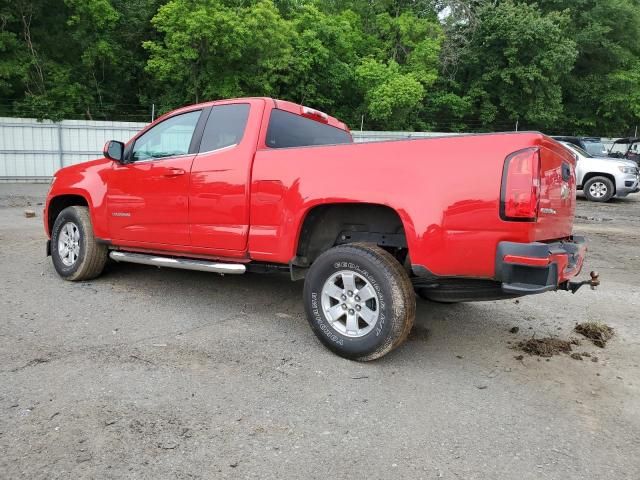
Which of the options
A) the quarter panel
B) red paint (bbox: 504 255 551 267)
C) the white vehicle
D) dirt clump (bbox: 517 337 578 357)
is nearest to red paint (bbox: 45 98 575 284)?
the quarter panel

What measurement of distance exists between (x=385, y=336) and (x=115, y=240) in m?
3.16

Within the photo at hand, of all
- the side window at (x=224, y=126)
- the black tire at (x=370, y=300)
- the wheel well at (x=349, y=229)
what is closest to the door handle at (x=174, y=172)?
the side window at (x=224, y=126)

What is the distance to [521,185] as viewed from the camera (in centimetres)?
292

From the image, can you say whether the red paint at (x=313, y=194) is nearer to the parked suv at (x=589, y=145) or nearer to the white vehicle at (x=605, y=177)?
the white vehicle at (x=605, y=177)

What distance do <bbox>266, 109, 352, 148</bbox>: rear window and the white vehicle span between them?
462 inches

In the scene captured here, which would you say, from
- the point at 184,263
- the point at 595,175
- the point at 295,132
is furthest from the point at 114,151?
the point at 595,175

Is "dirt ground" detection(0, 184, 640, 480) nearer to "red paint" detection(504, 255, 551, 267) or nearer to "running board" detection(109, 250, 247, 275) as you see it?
"running board" detection(109, 250, 247, 275)

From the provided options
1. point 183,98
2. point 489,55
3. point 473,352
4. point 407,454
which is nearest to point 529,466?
point 407,454

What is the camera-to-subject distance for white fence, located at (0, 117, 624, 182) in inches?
675

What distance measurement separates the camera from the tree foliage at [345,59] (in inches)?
805

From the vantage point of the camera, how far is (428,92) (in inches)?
1192

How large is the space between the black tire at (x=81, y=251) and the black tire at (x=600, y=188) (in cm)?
1406

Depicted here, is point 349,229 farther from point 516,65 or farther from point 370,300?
point 516,65

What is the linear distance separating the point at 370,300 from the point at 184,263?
186 cm
